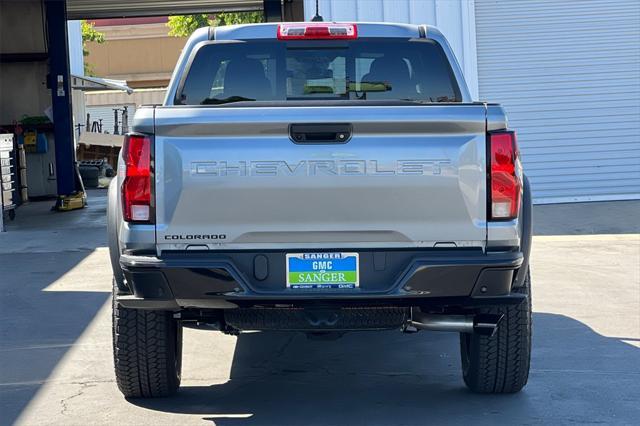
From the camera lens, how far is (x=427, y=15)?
54.3ft

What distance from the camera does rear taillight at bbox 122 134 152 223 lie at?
5277 mm

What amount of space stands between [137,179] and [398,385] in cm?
228

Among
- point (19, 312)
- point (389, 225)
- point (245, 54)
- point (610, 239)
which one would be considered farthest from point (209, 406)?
point (610, 239)

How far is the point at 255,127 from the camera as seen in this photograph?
5258mm

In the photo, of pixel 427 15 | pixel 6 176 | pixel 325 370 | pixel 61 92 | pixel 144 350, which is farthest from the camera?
pixel 61 92

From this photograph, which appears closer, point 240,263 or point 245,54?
point 240,263

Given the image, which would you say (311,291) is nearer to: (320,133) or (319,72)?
(320,133)

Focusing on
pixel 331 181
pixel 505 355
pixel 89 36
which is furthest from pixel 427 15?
pixel 89 36

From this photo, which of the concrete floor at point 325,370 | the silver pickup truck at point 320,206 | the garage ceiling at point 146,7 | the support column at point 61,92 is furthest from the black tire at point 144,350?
the garage ceiling at point 146,7

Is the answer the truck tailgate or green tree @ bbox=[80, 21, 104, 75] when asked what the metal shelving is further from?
green tree @ bbox=[80, 21, 104, 75]

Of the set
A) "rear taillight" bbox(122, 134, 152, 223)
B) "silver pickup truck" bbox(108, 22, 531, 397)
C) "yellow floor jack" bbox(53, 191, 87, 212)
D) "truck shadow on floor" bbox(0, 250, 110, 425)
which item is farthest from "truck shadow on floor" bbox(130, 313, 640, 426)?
"yellow floor jack" bbox(53, 191, 87, 212)

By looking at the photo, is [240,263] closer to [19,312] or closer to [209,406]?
[209,406]

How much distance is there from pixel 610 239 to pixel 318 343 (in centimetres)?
674

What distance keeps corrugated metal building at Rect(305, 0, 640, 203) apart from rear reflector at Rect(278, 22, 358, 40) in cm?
1092
